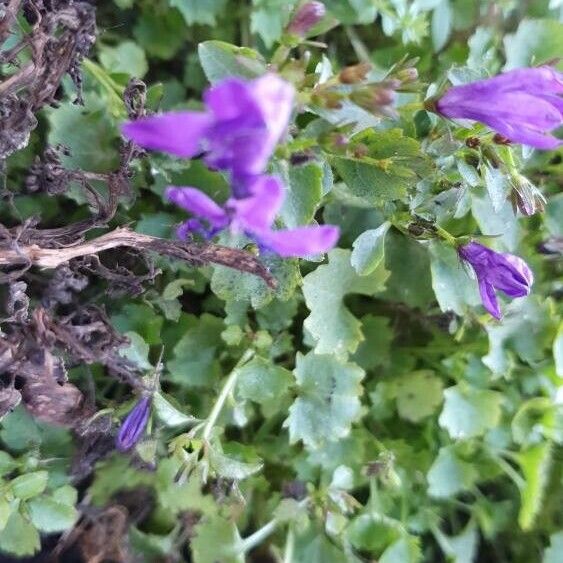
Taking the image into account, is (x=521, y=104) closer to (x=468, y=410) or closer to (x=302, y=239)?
(x=302, y=239)

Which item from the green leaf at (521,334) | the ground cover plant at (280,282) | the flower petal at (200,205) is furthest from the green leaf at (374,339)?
the flower petal at (200,205)

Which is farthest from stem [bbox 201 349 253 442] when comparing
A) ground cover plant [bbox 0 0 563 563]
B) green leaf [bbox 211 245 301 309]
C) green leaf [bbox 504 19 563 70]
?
green leaf [bbox 504 19 563 70]

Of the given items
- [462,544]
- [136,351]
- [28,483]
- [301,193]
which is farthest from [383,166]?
[462,544]

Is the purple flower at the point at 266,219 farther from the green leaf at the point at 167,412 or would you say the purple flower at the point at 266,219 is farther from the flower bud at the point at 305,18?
the green leaf at the point at 167,412

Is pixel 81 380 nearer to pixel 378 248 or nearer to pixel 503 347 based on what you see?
pixel 378 248

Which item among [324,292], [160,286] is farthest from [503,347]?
[160,286]

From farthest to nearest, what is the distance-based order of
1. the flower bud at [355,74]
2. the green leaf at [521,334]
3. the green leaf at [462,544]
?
the green leaf at [462,544], the green leaf at [521,334], the flower bud at [355,74]

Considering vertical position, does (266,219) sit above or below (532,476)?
above
